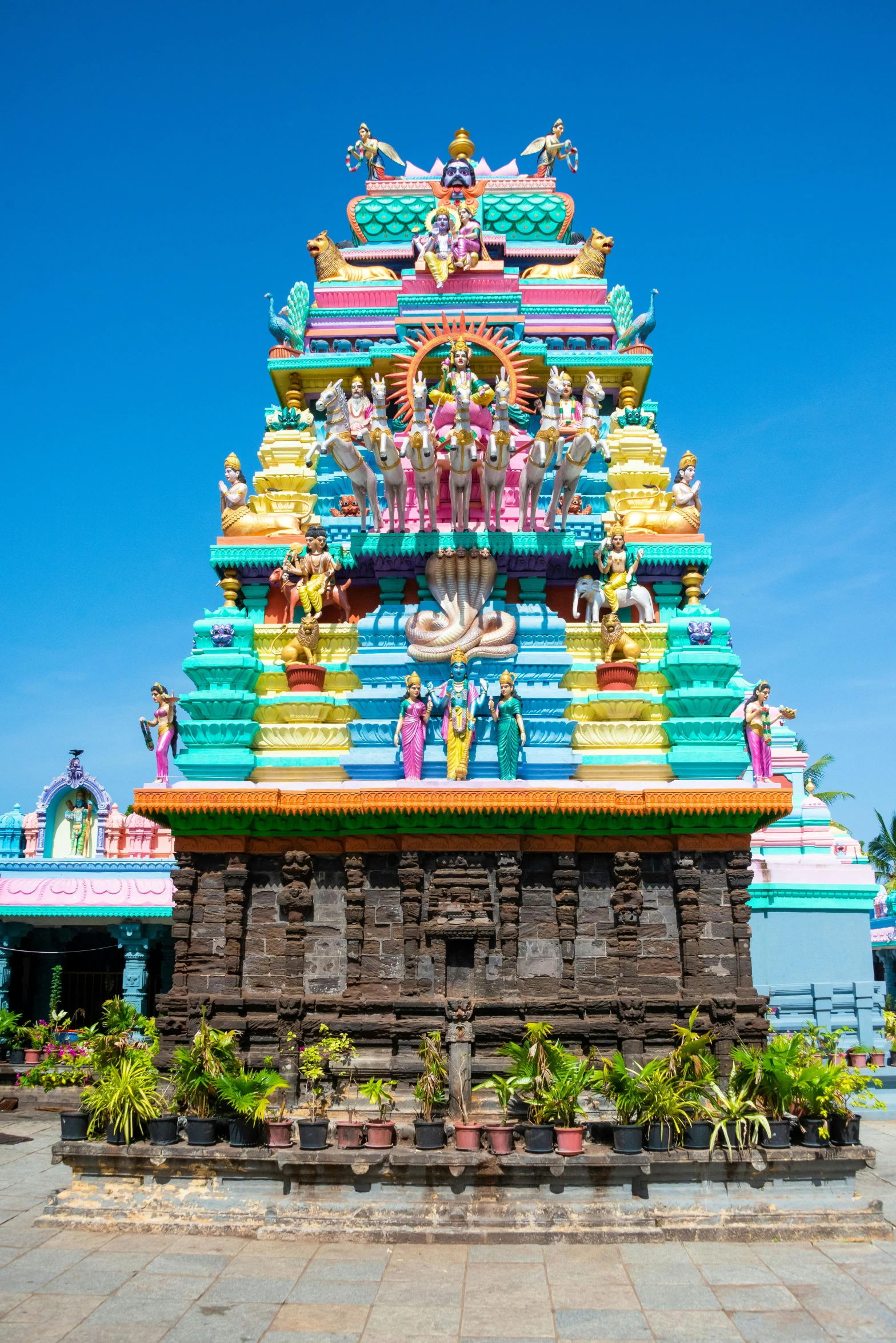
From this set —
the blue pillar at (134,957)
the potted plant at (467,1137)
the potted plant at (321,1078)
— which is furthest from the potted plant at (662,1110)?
the blue pillar at (134,957)

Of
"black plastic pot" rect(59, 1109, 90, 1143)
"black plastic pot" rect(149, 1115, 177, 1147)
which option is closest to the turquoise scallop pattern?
"black plastic pot" rect(149, 1115, 177, 1147)

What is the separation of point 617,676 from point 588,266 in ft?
35.9

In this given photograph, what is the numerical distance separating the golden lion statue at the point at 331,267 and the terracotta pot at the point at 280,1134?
1823 cm

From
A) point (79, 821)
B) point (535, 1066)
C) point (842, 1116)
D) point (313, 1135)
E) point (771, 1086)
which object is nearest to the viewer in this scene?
point (313, 1135)

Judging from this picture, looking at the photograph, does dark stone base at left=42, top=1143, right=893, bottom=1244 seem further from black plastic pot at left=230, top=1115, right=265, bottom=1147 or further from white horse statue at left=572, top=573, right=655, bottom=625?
white horse statue at left=572, top=573, right=655, bottom=625

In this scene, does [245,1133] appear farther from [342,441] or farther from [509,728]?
[342,441]

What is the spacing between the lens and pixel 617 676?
1741 cm

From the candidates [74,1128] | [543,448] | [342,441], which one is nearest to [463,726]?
[543,448]

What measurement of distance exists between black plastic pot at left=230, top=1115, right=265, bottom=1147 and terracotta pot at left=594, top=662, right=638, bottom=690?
907 cm

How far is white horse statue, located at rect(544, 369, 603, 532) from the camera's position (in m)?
17.3

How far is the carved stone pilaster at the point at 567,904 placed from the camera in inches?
614

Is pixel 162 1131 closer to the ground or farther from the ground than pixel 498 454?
closer to the ground

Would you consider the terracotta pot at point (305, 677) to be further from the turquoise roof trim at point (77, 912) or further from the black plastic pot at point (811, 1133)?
the black plastic pot at point (811, 1133)

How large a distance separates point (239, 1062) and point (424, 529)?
9.48m
